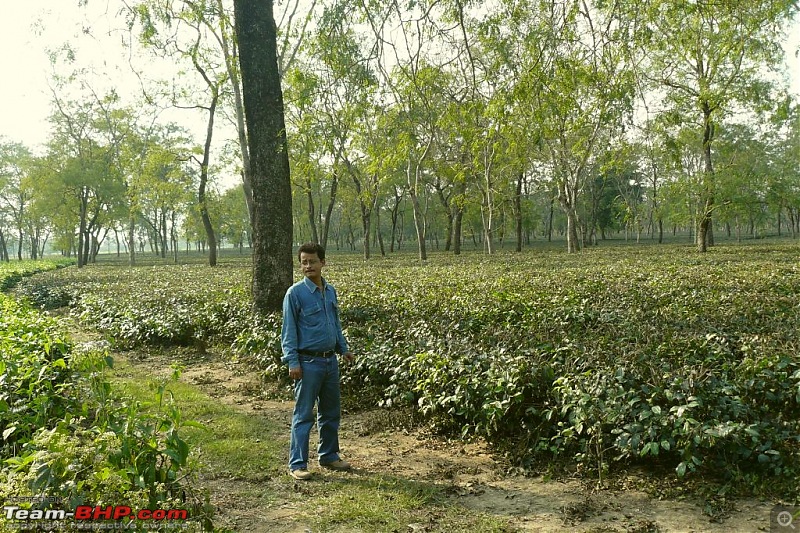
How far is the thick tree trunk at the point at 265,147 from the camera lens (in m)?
9.80

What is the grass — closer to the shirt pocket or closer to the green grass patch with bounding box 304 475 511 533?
the green grass patch with bounding box 304 475 511 533

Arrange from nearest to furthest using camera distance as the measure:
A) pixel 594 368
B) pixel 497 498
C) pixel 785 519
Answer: pixel 785 519
pixel 497 498
pixel 594 368

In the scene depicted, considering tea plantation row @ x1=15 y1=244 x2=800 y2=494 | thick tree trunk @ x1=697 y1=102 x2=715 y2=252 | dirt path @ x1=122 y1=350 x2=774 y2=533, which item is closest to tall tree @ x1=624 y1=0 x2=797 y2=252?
thick tree trunk @ x1=697 y1=102 x2=715 y2=252

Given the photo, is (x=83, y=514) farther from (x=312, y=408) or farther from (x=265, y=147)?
(x=265, y=147)

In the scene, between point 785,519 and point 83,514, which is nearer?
point 83,514

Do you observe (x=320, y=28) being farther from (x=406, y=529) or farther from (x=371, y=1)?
(x=406, y=529)

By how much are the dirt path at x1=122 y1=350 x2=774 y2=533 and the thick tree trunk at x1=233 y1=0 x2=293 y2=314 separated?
4.79 metres

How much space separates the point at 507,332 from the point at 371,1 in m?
6.03

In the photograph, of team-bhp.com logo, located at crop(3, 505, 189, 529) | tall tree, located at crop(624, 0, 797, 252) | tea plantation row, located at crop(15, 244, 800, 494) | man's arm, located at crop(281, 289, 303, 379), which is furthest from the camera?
tall tree, located at crop(624, 0, 797, 252)

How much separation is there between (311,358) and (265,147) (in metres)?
6.01

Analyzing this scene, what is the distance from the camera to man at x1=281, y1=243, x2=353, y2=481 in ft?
15.9

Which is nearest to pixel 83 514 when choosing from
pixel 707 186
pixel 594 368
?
pixel 594 368

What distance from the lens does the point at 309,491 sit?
452 centimetres

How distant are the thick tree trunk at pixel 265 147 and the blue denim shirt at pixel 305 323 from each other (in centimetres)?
523
